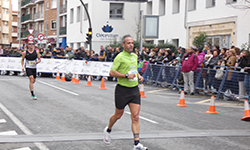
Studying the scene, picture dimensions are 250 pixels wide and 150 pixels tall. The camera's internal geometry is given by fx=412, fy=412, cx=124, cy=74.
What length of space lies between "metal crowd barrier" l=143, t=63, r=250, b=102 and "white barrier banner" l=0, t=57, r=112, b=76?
4.52 meters

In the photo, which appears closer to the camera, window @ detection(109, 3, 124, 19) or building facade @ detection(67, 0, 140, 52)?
building facade @ detection(67, 0, 140, 52)

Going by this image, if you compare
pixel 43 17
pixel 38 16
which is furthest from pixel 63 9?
pixel 38 16

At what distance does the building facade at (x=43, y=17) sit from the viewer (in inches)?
2297

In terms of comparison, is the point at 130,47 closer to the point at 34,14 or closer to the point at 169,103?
the point at 169,103

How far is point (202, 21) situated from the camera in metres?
29.4

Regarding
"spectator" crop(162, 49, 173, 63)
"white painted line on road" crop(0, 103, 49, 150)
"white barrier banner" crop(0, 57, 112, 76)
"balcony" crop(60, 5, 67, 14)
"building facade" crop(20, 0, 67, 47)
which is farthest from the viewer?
"building facade" crop(20, 0, 67, 47)

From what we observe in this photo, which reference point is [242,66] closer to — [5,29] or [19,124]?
[19,124]

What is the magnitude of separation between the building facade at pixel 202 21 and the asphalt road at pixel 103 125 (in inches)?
458

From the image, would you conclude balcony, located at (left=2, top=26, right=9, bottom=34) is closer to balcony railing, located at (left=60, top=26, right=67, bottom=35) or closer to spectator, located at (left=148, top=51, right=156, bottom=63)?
balcony railing, located at (left=60, top=26, right=67, bottom=35)

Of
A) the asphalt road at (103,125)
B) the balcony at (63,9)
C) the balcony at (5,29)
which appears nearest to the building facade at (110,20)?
the balcony at (63,9)

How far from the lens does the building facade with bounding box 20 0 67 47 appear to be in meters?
58.3

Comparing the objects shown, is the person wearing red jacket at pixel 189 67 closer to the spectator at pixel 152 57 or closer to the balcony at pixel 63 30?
the spectator at pixel 152 57

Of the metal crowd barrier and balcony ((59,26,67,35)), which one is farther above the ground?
balcony ((59,26,67,35))

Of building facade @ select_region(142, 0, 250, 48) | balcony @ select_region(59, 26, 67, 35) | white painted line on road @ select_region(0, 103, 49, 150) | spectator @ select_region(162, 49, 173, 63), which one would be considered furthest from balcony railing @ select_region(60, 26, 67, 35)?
white painted line on road @ select_region(0, 103, 49, 150)
